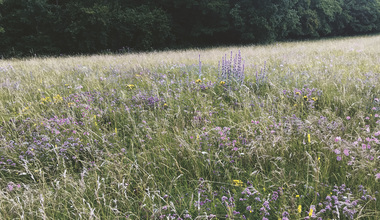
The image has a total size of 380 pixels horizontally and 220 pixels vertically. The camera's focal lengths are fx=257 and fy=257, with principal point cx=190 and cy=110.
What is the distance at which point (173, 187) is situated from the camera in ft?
6.79

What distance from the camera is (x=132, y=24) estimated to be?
16.1 m

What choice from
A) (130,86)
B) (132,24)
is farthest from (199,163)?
(132,24)

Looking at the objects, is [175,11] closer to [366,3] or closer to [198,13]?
[198,13]

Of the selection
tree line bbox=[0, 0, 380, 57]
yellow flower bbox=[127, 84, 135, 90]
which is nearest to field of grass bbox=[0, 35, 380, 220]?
yellow flower bbox=[127, 84, 135, 90]

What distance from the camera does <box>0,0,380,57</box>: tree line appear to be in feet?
52.6

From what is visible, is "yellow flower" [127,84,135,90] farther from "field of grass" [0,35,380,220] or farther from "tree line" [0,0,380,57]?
"tree line" [0,0,380,57]

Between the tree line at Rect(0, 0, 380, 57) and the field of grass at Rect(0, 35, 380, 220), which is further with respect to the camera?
the tree line at Rect(0, 0, 380, 57)

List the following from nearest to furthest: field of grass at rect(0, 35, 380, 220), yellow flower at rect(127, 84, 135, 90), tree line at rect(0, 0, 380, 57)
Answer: field of grass at rect(0, 35, 380, 220), yellow flower at rect(127, 84, 135, 90), tree line at rect(0, 0, 380, 57)

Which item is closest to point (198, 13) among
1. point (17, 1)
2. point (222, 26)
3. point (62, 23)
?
point (222, 26)

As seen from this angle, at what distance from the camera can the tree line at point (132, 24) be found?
16.0 m

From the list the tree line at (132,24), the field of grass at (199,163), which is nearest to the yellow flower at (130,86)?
the field of grass at (199,163)

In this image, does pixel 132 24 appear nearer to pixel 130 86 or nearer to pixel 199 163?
pixel 130 86

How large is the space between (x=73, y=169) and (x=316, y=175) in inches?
82.7

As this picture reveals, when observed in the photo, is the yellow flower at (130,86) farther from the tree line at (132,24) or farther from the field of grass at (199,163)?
the tree line at (132,24)
